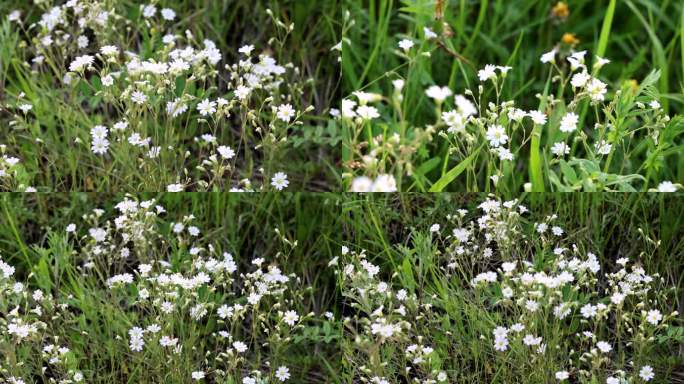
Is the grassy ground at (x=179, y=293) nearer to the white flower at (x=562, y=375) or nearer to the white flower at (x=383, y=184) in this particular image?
the white flower at (x=383, y=184)

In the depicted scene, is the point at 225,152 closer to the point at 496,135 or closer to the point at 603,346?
the point at 496,135

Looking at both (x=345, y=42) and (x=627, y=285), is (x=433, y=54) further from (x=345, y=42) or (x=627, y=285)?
(x=627, y=285)

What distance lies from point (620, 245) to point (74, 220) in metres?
1.92

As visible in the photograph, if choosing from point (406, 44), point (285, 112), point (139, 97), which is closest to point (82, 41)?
point (139, 97)

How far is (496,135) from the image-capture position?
9.87 feet

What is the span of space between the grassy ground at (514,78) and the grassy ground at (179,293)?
1.26 feet

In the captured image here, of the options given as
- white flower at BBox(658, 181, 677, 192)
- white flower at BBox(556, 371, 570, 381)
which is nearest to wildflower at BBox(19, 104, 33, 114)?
white flower at BBox(556, 371, 570, 381)

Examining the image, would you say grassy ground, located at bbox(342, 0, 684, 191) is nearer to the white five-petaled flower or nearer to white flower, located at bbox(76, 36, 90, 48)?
the white five-petaled flower

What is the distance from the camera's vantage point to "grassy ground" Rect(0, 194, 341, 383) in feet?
10.3

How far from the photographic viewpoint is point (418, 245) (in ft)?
10.3

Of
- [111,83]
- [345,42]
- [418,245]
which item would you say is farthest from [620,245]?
[111,83]

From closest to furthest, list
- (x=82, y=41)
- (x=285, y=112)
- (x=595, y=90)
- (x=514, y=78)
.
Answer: (x=595, y=90) → (x=285, y=112) → (x=82, y=41) → (x=514, y=78)

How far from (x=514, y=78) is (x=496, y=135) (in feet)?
2.39

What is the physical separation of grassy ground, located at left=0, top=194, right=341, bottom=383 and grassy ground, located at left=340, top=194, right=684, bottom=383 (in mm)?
152
